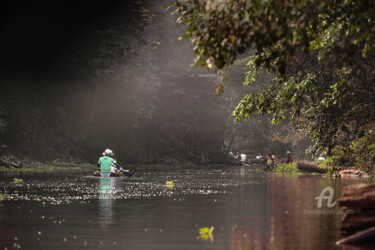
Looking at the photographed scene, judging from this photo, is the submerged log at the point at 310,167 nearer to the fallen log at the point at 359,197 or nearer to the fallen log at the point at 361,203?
the fallen log at the point at 361,203

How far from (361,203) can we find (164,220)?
472 cm

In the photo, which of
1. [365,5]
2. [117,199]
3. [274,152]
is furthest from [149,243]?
[274,152]

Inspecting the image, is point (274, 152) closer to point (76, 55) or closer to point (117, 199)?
point (76, 55)

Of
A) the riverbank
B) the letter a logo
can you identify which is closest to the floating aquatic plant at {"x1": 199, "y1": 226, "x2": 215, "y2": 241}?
the letter a logo

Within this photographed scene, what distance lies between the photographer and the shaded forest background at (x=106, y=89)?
47.5 meters

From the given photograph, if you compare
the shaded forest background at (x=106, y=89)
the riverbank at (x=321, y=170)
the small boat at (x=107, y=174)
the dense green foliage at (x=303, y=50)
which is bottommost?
the small boat at (x=107, y=174)

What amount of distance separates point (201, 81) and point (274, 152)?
2908 centimetres

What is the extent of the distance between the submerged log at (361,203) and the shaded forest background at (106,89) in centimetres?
3332

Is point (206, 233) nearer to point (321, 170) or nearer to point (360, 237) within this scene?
point (360, 237)

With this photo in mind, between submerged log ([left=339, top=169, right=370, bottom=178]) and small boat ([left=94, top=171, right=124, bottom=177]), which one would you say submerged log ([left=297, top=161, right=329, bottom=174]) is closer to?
submerged log ([left=339, top=169, right=370, bottom=178])

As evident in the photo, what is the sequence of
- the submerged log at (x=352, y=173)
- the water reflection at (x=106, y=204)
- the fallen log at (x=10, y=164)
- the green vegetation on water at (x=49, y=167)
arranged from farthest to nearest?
the fallen log at (x=10, y=164), the green vegetation on water at (x=49, y=167), the submerged log at (x=352, y=173), the water reflection at (x=106, y=204)

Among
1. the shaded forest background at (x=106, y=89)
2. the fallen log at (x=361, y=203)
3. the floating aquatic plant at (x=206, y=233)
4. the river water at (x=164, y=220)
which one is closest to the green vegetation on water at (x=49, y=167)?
the shaded forest background at (x=106, y=89)

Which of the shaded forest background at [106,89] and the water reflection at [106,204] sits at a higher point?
the shaded forest background at [106,89]

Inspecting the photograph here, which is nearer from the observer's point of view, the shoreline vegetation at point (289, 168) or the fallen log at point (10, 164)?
the shoreline vegetation at point (289, 168)
